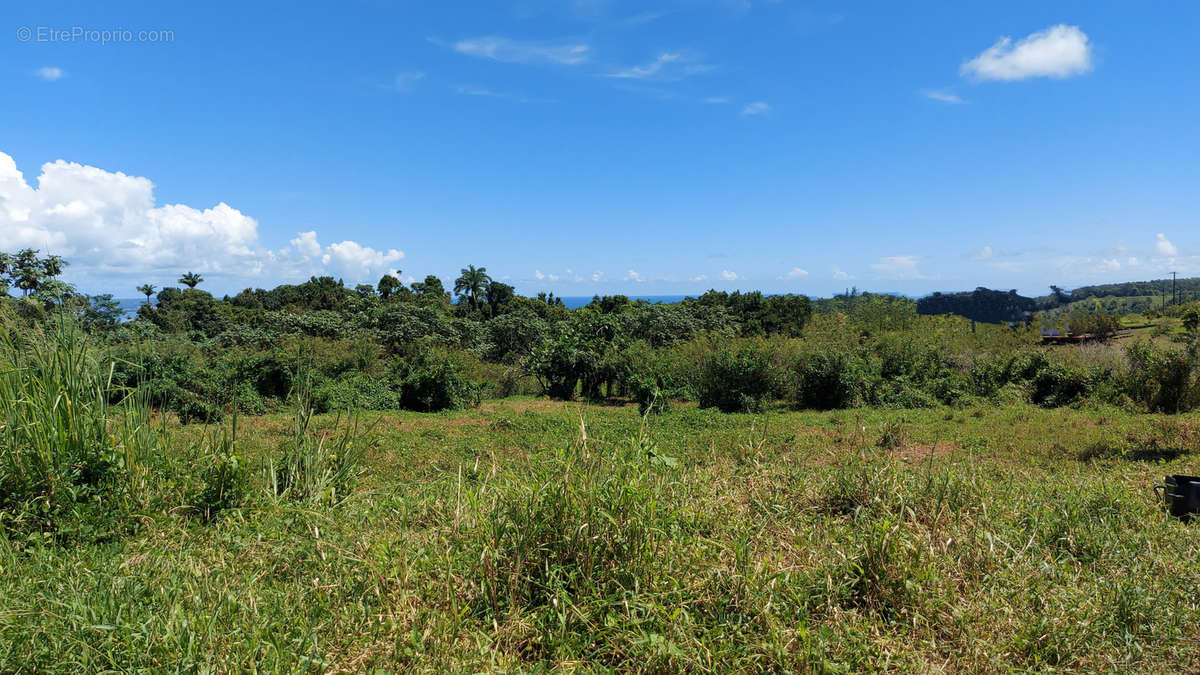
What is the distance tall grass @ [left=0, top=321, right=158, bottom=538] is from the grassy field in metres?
0.15

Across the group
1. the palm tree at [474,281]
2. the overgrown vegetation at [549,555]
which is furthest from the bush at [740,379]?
the palm tree at [474,281]

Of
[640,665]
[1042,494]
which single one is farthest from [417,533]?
[1042,494]

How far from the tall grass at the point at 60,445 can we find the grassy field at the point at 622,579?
0.15 metres

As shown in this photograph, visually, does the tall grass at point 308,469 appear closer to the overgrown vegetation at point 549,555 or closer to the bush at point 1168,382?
the overgrown vegetation at point 549,555

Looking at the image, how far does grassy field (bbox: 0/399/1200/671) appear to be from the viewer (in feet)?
7.63

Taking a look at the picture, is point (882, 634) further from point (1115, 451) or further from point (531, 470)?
point (1115, 451)

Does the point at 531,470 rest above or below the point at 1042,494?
above

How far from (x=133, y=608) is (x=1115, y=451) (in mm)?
9170

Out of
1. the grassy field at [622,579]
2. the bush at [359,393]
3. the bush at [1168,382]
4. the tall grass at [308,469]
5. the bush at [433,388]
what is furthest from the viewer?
the bush at [433,388]

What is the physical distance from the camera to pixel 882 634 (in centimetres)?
258

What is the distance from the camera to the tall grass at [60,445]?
3.60m

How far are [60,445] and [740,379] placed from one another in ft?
40.0

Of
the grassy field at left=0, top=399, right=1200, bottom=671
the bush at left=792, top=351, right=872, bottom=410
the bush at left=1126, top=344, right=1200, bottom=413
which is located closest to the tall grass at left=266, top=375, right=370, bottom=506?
the grassy field at left=0, top=399, right=1200, bottom=671

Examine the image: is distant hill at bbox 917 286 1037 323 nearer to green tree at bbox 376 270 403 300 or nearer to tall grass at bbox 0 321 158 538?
green tree at bbox 376 270 403 300
